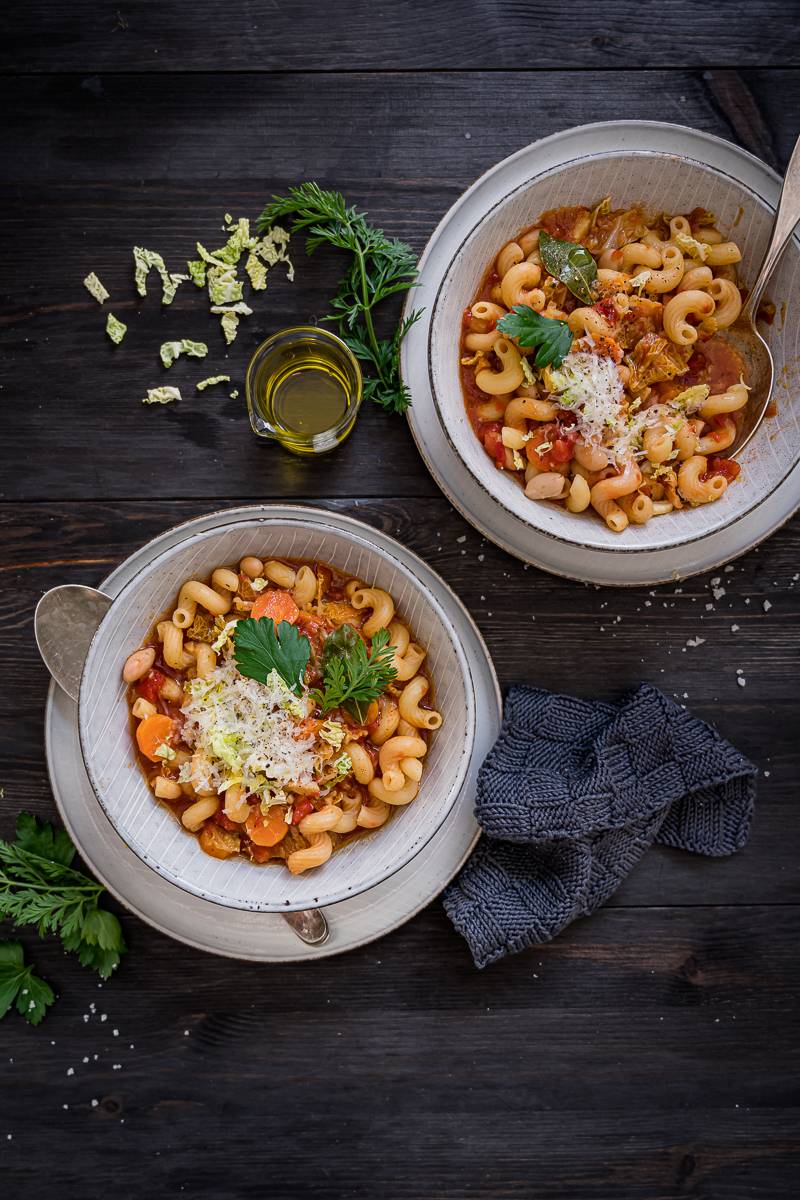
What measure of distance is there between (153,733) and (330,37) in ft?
5.94

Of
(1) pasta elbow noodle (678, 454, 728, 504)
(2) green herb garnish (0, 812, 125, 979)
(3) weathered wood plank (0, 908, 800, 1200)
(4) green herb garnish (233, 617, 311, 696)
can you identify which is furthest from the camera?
(3) weathered wood plank (0, 908, 800, 1200)

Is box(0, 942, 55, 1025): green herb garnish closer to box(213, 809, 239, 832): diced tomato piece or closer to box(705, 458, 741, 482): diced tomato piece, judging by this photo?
box(213, 809, 239, 832): diced tomato piece

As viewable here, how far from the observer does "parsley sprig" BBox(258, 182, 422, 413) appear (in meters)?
2.14

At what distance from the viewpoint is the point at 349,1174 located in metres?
2.35

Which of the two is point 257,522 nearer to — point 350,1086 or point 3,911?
point 3,911

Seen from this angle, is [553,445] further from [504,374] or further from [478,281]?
[478,281]

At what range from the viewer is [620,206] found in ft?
6.99

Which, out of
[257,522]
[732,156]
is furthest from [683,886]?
[732,156]

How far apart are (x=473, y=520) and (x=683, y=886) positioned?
3.77ft

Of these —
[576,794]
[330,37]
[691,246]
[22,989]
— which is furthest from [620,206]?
[22,989]

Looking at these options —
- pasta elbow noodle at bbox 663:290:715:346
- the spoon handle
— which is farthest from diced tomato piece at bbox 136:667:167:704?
the spoon handle

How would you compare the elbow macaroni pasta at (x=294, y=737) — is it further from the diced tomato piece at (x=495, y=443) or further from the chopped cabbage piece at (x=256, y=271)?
the chopped cabbage piece at (x=256, y=271)

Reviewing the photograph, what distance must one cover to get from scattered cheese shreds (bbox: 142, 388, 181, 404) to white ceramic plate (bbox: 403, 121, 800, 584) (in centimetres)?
60

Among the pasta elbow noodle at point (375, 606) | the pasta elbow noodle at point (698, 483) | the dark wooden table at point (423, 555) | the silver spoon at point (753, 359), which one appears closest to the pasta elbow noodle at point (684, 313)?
the silver spoon at point (753, 359)
